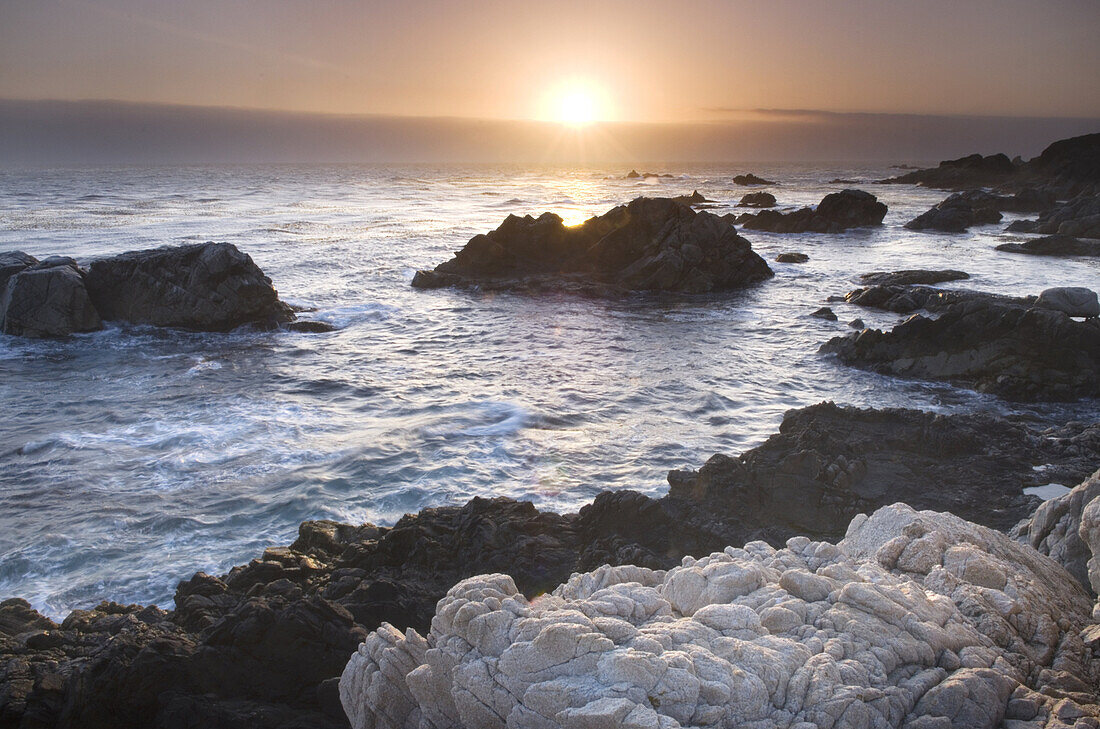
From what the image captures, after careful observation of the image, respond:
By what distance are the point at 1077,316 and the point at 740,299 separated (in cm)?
1219

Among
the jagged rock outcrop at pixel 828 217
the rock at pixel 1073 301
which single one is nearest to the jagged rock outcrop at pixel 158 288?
the rock at pixel 1073 301

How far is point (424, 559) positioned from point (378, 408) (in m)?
8.82

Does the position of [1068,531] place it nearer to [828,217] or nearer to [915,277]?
[915,277]

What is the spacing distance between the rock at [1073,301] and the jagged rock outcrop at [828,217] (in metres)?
32.2

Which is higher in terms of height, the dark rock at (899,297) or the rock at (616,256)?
the rock at (616,256)

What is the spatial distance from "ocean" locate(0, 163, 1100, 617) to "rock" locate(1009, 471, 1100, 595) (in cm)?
645

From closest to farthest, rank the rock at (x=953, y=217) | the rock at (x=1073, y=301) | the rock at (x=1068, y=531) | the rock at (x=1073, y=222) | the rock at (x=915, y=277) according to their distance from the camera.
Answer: the rock at (x=1068, y=531) → the rock at (x=1073, y=301) → the rock at (x=915, y=277) → the rock at (x=1073, y=222) → the rock at (x=953, y=217)

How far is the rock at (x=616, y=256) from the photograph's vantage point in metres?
33.5

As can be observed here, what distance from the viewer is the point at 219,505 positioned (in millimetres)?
12555

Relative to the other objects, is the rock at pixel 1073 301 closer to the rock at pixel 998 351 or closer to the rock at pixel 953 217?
the rock at pixel 998 351

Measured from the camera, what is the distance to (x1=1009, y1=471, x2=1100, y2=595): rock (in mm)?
6383

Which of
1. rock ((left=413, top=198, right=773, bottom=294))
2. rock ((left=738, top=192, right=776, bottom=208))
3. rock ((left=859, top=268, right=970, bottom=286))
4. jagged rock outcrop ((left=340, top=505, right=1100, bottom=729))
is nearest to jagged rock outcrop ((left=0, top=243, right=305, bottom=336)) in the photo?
rock ((left=413, top=198, right=773, bottom=294))

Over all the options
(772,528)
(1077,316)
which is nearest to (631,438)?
(772,528)

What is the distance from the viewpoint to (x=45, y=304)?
2389 cm
